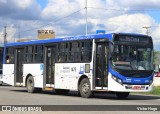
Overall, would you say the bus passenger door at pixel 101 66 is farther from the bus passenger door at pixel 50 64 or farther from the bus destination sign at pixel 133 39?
Result: the bus passenger door at pixel 50 64

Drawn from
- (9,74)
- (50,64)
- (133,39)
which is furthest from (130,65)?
(9,74)

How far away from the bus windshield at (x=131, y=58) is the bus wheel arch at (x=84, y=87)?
6.27ft

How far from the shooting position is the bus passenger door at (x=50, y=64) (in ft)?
83.1

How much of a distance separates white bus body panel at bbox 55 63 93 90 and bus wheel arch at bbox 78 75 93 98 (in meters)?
0.23

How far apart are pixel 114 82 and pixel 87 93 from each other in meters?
1.85

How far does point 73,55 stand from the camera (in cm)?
2345

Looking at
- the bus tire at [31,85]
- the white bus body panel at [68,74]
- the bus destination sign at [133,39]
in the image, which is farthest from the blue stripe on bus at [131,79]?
the bus tire at [31,85]

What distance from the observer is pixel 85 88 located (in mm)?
22344

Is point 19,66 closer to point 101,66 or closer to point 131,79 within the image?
point 101,66

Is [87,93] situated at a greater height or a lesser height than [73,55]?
lesser

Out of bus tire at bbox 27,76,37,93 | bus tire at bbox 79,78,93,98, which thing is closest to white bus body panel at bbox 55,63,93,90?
bus tire at bbox 79,78,93,98

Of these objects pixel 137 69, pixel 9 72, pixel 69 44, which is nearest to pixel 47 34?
pixel 9 72

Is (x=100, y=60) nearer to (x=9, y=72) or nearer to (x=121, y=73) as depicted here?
(x=121, y=73)

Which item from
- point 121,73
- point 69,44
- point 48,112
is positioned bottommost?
point 48,112
